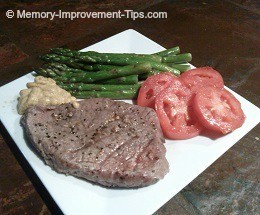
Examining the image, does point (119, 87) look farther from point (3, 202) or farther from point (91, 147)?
point (3, 202)

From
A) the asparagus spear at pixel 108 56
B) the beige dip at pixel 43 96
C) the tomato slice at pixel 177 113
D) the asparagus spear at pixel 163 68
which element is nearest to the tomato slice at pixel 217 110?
the tomato slice at pixel 177 113

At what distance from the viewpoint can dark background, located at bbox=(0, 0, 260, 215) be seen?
341 centimetres

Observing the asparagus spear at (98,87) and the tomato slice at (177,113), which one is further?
the asparagus spear at (98,87)

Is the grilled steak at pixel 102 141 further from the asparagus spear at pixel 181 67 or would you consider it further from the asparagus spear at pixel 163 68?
the asparagus spear at pixel 181 67

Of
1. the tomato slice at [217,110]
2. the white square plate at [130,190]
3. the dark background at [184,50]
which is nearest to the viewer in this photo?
the white square plate at [130,190]

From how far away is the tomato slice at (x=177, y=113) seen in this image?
3.65 meters

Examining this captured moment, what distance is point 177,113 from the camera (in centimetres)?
372

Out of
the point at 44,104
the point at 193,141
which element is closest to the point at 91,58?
the point at 44,104

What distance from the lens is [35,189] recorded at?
3484mm

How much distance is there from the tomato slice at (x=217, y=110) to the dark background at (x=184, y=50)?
0.44 metres

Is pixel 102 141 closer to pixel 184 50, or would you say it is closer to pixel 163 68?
pixel 163 68

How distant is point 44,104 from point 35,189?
96 cm

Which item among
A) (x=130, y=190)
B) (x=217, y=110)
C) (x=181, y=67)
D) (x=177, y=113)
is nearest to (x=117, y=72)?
(x=181, y=67)

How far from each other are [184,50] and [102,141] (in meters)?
2.99
